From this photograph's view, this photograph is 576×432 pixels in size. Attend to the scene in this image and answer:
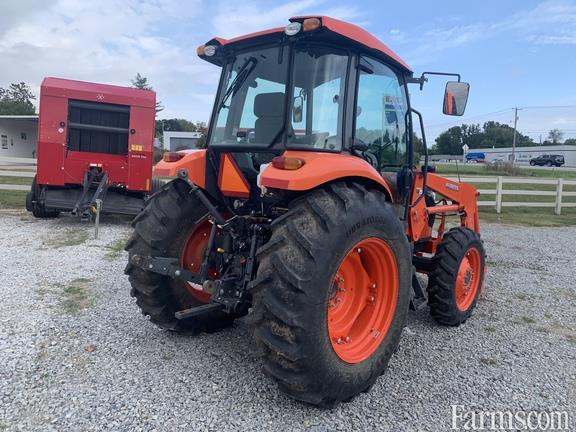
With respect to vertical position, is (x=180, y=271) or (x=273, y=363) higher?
(x=180, y=271)

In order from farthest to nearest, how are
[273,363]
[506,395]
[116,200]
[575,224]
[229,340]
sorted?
[575,224]
[116,200]
[229,340]
[506,395]
[273,363]

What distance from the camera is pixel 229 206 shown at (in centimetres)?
370

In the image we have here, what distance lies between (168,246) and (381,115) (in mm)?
2093

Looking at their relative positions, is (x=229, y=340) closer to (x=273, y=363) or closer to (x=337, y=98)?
(x=273, y=363)

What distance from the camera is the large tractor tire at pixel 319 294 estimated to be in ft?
8.71

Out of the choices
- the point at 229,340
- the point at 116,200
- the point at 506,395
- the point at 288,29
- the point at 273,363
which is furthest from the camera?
the point at 116,200

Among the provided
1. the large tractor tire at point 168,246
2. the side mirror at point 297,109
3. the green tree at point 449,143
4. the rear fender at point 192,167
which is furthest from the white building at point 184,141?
the green tree at point 449,143

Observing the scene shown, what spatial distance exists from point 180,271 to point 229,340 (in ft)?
3.03

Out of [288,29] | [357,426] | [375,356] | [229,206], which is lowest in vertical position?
[357,426]

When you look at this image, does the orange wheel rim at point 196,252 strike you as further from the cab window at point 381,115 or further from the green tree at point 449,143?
the green tree at point 449,143

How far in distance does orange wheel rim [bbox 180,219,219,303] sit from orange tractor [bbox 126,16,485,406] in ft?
0.04

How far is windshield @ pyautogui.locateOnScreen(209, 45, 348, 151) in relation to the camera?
10.7 feet

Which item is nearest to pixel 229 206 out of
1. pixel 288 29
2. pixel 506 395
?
pixel 288 29

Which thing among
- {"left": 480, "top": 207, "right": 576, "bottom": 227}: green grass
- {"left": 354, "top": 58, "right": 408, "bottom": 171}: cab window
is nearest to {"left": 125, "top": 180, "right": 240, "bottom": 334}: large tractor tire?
{"left": 354, "top": 58, "right": 408, "bottom": 171}: cab window
